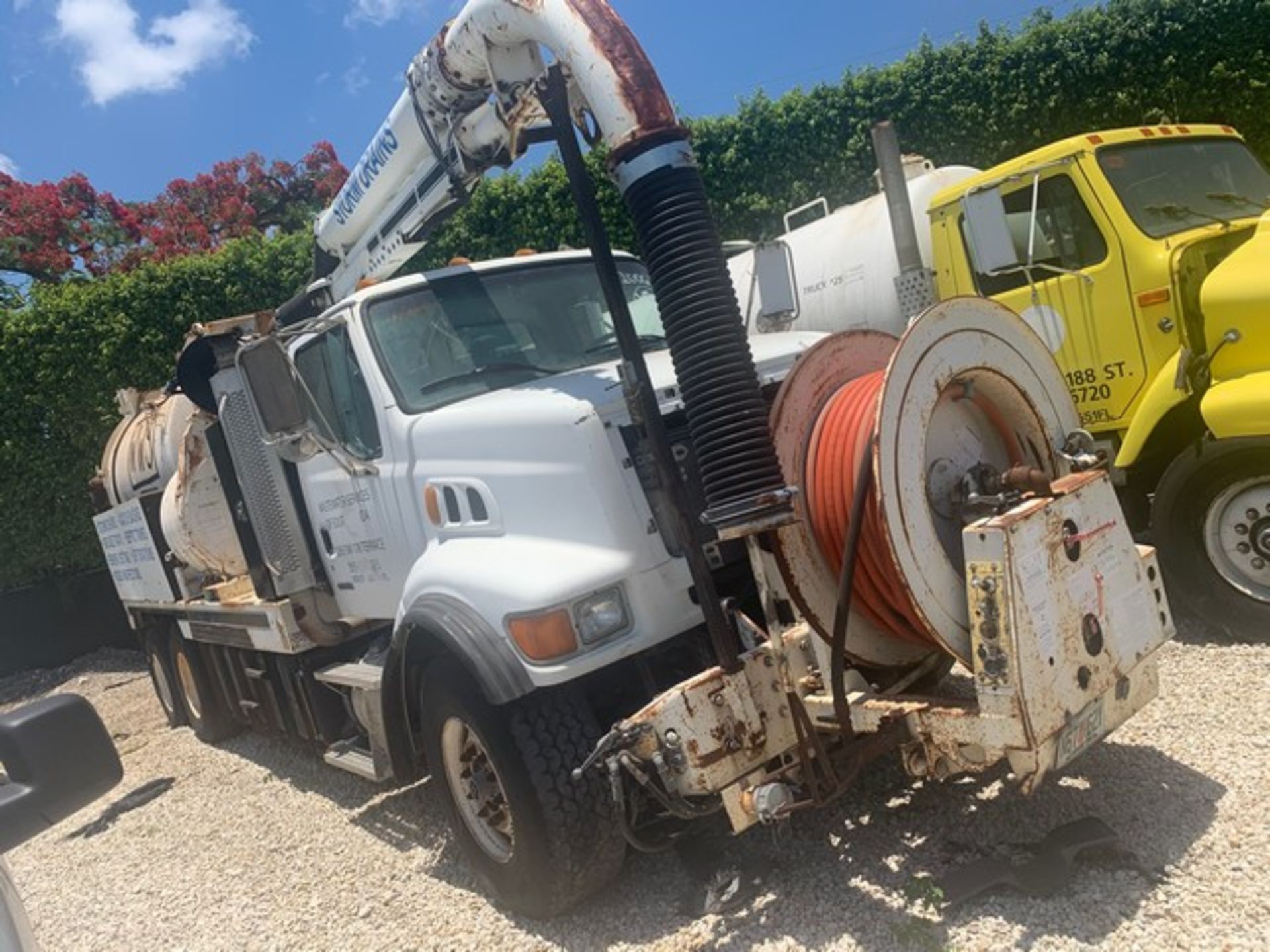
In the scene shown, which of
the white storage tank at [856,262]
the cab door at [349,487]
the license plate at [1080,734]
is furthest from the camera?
the white storage tank at [856,262]

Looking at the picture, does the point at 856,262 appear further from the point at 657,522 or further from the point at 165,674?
the point at 165,674

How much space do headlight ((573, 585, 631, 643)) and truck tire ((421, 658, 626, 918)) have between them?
0.29m

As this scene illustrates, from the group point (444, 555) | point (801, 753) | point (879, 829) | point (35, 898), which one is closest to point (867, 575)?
point (801, 753)

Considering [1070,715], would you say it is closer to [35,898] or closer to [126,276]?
[35,898]

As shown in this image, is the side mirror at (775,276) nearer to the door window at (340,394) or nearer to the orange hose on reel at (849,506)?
the orange hose on reel at (849,506)

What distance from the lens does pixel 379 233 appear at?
5324mm

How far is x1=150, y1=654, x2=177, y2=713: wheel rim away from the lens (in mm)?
8445

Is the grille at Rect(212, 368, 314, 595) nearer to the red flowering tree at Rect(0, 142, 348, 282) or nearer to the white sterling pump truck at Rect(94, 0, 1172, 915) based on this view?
the white sterling pump truck at Rect(94, 0, 1172, 915)

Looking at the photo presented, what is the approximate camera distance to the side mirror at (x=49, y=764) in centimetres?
177

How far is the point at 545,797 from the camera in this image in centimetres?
341

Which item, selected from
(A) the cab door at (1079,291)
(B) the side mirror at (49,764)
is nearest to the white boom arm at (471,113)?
(B) the side mirror at (49,764)

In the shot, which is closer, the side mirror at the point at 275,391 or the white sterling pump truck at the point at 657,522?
the white sterling pump truck at the point at 657,522

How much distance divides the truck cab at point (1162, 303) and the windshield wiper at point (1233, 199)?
12 millimetres

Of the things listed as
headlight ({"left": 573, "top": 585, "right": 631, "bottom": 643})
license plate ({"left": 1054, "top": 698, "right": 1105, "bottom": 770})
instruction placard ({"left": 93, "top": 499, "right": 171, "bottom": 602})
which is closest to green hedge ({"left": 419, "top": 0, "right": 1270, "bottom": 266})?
instruction placard ({"left": 93, "top": 499, "right": 171, "bottom": 602})
